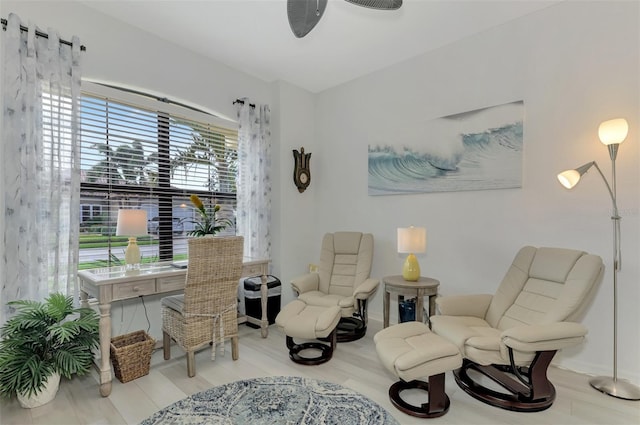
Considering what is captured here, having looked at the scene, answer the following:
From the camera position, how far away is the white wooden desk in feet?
6.97

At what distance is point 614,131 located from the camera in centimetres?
207

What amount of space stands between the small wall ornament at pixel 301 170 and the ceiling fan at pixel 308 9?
7.76 ft

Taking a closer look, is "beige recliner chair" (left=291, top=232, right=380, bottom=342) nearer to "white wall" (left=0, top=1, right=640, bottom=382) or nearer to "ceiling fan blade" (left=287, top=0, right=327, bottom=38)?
"white wall" (left=0, top=1, right=640, bottom=382)

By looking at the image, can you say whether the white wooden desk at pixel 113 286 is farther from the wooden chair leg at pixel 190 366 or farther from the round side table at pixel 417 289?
the round side table at pixel 417 289

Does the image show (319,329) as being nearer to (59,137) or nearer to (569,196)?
(569,196)

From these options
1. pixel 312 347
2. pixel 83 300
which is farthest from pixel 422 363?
pixel 83 300

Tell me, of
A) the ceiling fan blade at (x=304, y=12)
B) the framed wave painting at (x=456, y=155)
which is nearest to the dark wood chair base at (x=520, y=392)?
the framed wave painting at (x=456, y=155)

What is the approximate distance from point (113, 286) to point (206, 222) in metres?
1.03

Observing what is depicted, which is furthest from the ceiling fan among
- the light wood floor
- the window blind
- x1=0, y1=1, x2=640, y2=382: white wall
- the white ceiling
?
the light wood floor

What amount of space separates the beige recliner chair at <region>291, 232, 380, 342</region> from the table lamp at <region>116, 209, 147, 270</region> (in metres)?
1.46

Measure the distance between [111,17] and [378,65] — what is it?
265cm

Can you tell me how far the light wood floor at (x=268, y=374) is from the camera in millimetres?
1854

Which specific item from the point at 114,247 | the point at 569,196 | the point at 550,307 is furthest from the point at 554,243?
the point at 114,247

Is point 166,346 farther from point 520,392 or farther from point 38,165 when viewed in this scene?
point 520,392
